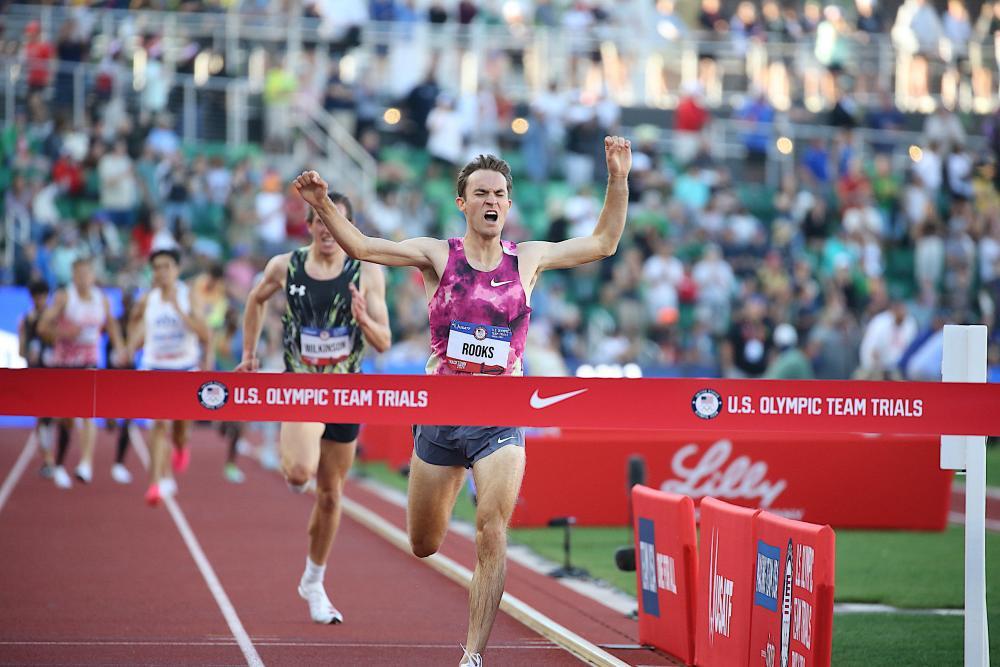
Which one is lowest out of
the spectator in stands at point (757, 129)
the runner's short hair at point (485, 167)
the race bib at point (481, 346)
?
the race bib at point (481, 346)

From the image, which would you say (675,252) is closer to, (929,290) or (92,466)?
(929,290)

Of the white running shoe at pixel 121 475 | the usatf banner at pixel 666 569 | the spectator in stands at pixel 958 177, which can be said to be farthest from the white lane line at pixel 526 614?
the spectator in stands at pixel 958 177

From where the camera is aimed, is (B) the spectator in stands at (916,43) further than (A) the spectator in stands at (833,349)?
Yes

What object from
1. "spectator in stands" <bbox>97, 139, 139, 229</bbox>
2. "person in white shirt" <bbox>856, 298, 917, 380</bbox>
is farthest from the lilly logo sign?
"spectator in stands" <bbox>97, 139, 139, 229</bbox>

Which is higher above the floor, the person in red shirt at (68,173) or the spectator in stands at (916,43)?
the spectator in stands at (916,43)

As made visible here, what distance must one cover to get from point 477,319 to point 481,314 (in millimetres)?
30

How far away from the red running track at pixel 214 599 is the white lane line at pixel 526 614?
3.1 inches

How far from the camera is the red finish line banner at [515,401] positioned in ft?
21.9

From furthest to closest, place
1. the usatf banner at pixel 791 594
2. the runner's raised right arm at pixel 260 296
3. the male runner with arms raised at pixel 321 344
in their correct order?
the runner's raised right arm at pixel 260 296
the male runner with arms raised at pixel 321 344
the usatf banner at pixel 791 594

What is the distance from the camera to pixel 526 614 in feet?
30.5

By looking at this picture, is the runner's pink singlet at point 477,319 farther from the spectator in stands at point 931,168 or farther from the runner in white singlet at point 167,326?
the spectator in stands at point 931,168

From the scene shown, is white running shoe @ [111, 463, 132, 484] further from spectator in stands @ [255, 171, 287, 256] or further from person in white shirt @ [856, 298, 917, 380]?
person in white shirt @ [856, 298, 917, 380]

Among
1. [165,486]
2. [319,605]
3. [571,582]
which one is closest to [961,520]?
[571,582]

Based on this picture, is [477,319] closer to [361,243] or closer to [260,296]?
[361,243]
